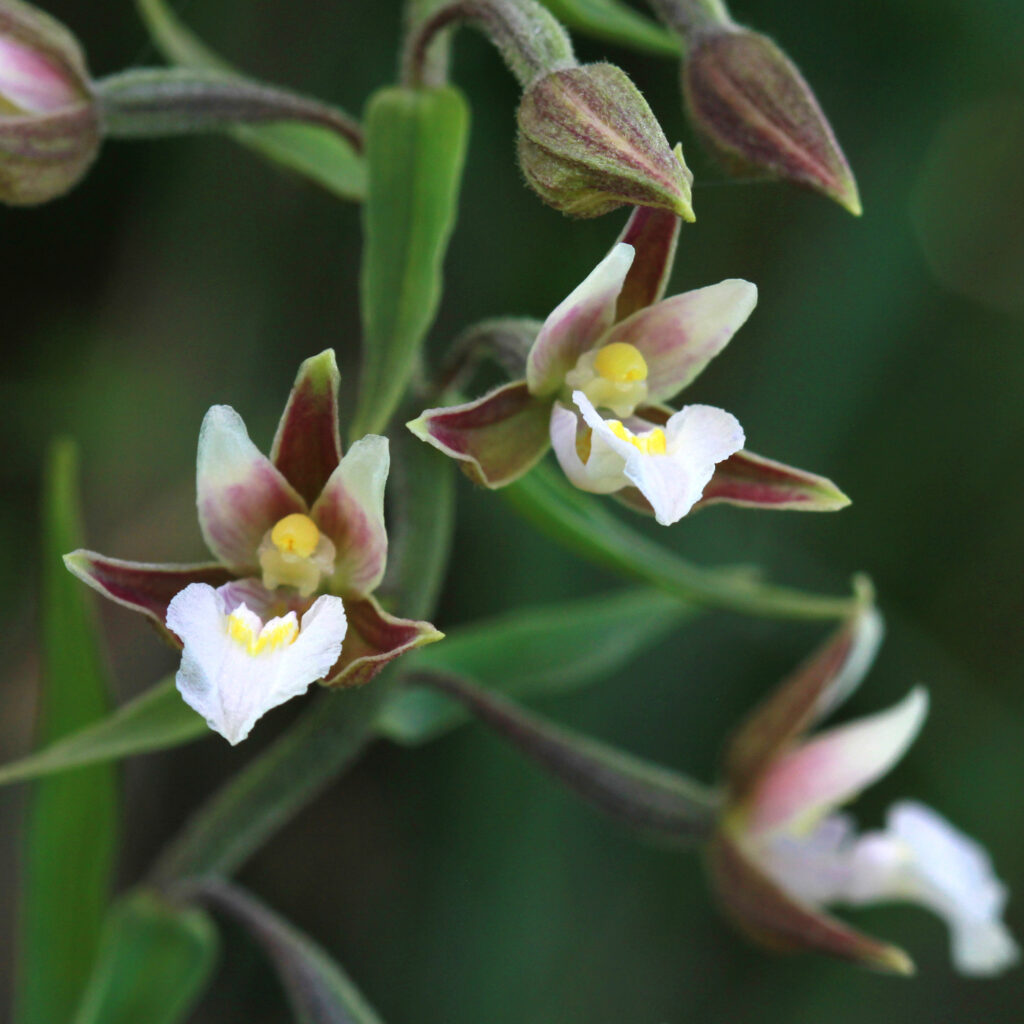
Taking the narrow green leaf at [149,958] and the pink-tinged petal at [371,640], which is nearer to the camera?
the pink-tinged petal at [371,640]

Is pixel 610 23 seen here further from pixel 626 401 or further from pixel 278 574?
pixel 278 574

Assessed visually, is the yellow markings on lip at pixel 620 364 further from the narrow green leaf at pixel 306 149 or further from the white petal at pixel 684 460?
the narrow green leaf at pixel 306 149

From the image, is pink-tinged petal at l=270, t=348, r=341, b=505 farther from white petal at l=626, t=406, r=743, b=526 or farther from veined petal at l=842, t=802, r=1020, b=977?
veined petal at l=842, t=802, r=1020, b=977

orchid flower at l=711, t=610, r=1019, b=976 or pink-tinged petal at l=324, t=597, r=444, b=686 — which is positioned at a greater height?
pink-tinged petal at l=324, t=597, r=444, b=686

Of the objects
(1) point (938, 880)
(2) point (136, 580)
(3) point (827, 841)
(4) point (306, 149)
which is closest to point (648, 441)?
(2) point (136, 580)

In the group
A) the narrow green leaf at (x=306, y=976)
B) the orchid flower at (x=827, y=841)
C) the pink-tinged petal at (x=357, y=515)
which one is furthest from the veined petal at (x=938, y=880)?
the pink-tinged petal at (x=357, y=515)

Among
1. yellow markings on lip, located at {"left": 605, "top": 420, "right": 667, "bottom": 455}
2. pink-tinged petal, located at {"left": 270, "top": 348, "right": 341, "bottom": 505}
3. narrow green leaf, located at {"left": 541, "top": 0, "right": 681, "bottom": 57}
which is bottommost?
pink-tinged petal, located at {"left": 270, "top": 348, "right": 341, "bottom": 505}

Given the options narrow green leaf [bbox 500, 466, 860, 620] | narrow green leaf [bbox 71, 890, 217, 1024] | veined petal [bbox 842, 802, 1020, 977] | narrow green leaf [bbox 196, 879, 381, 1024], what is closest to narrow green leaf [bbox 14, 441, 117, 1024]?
narrow green leaf [bbox 71, 890, 217, 1024]

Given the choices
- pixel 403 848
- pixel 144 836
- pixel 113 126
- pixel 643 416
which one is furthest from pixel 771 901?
pixel 144 836
